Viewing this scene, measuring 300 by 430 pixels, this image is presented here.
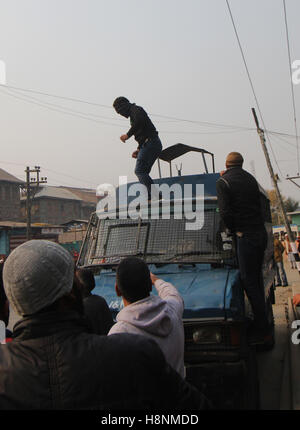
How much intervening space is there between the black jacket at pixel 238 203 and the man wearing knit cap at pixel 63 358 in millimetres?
3321

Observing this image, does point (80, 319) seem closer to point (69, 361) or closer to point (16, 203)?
point (69, 361)

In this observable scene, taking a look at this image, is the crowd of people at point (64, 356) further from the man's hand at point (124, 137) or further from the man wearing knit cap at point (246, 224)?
the man's hand at point (124, 137)

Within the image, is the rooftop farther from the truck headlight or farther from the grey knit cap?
the grey knit cap

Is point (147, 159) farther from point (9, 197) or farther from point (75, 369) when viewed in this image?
point (9, 197)

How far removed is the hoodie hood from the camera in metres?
2.54

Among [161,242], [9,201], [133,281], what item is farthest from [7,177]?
[133,281]

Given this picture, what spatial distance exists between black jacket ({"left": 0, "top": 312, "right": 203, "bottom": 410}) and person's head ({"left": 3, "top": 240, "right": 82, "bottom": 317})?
4 cm

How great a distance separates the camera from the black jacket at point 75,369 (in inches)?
56.4

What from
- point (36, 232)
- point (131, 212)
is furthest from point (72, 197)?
point (131, 212)

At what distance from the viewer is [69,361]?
1.44 metres

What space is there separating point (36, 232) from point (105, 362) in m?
42.8

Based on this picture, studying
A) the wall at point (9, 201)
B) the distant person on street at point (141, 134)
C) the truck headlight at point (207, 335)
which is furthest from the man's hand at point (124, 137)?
the wall at point (9, 201)

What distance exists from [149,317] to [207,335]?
5.51 feet

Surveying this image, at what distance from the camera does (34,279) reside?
154 cm
